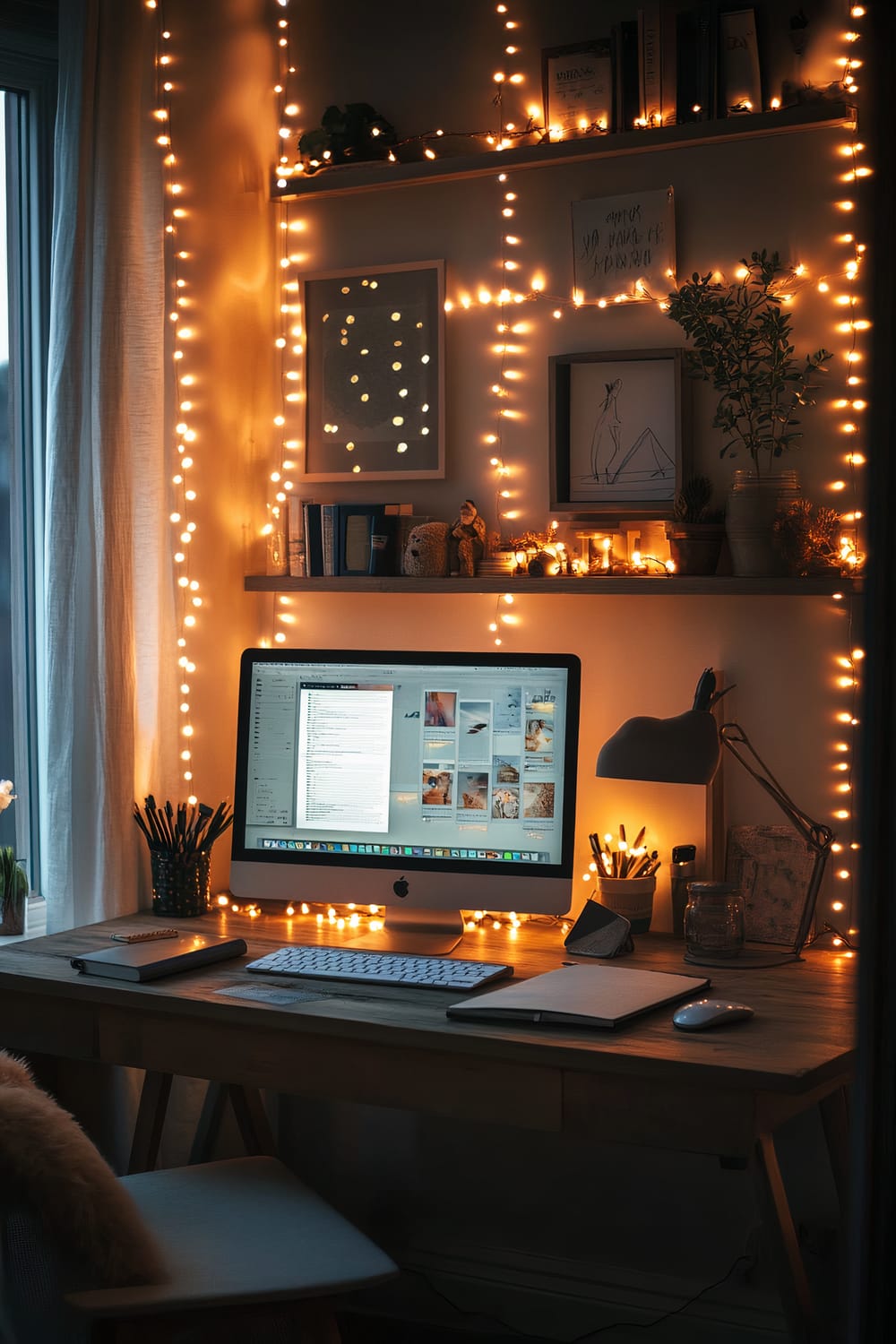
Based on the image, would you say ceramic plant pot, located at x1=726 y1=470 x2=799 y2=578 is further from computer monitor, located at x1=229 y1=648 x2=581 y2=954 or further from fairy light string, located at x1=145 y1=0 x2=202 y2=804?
fairy light string, located at x1=145 y1=0 x2=202 y2=804

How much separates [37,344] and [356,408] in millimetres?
645

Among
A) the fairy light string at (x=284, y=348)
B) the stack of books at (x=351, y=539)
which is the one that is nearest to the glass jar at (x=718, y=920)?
the stack of books at (x=351, y=539)

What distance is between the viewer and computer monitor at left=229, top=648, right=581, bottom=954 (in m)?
2.15

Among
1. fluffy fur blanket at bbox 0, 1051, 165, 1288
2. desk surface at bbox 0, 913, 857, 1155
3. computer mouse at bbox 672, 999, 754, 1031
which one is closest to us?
fluffy fur blanket at bbox 0, 1051, 165, 1288

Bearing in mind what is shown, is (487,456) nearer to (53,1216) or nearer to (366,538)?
(366,538)

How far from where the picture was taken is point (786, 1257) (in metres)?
1.69

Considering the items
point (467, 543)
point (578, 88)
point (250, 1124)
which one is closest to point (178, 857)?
point (250, 1124)

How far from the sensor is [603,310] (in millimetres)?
2373

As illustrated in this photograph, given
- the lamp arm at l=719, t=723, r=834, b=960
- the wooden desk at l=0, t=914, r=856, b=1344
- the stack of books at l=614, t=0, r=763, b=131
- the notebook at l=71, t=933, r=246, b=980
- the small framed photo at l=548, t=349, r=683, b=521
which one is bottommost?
the wooden desk at l=0, t=914, r=856, b=1344

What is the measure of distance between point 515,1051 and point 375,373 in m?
1.38

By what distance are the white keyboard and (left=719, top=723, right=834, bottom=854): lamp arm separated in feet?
1.75

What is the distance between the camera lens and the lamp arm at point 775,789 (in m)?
2.15

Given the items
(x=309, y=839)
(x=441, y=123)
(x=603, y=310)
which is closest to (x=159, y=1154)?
(x=309, y=839)

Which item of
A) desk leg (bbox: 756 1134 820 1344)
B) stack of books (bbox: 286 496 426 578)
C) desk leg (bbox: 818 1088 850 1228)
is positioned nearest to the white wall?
stack of books (bbox: 286 496 426 578)
